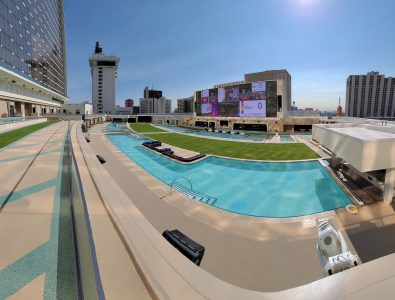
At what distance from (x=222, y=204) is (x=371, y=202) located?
8282 mm

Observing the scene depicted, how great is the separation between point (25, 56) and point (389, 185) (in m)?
75.0

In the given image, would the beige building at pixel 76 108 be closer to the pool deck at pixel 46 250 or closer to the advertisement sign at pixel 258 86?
the advertisement sign at pixel 258 86

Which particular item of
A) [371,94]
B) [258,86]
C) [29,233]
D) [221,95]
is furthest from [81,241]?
[371,94]

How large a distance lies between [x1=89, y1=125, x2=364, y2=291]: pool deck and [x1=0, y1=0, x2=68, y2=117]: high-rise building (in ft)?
136

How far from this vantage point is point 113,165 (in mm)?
17500

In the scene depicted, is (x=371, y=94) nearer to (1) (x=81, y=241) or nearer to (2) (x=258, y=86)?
(2) (x=258, y=86)

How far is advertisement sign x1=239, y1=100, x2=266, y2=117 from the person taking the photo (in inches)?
2122

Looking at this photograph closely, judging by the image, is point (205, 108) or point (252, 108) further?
point (205, 108)

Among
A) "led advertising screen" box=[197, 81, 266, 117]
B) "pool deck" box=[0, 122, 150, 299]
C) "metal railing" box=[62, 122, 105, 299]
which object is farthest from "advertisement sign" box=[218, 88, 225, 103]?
"metal railing" box=[62, 122, 105, 299]

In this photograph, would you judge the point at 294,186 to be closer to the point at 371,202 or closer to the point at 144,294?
the point at 371,202

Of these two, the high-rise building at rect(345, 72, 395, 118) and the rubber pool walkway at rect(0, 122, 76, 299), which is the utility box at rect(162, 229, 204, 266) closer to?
the rubber pool walkway at rect(0, 122, 76, 299)

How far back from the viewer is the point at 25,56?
55.2 m

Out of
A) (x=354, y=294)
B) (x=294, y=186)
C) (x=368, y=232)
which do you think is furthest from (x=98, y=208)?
(x=294, y=186)

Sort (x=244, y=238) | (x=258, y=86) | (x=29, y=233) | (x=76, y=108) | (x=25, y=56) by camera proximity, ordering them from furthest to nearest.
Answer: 1. (x=76, y=108)
2. (x=25, y=56)
3. (x=258, y=86)
4. (x=244, y=238)
5. (x=29, y=233)
